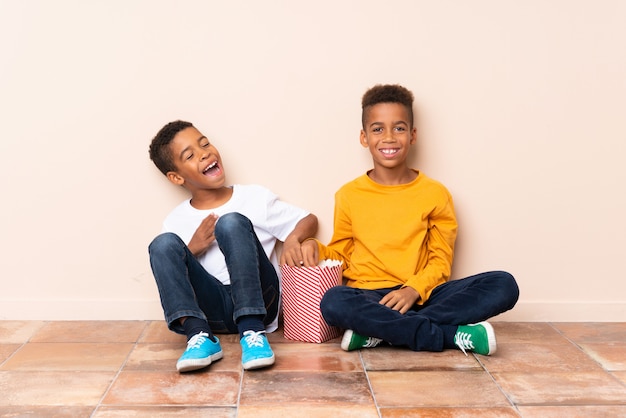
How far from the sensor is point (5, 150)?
2.32m

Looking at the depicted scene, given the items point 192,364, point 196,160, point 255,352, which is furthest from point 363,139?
point 192,364

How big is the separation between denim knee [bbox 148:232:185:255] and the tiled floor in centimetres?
30

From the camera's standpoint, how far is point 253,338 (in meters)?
1.91

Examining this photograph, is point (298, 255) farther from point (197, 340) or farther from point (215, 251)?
point (197, 340)

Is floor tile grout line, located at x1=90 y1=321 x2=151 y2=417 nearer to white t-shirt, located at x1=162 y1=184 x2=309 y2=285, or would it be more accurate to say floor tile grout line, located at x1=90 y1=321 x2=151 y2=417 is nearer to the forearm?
white t-shirt, located at x1=162 y1=184 x2=309 y2=285

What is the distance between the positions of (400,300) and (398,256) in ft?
0.66

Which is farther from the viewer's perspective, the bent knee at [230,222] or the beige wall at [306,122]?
the beige wall at [306,122]

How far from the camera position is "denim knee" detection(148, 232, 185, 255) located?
200 centimetres

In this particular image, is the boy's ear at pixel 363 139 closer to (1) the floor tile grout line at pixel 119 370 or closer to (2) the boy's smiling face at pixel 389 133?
(2) the boy's smiling face at pixel 389 133

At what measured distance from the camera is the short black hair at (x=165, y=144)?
2.21 metres

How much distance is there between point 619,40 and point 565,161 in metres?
0.43

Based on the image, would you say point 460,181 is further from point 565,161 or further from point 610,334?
point 610,334

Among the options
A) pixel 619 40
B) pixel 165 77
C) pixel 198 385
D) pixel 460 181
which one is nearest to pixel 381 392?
pixel 198 385

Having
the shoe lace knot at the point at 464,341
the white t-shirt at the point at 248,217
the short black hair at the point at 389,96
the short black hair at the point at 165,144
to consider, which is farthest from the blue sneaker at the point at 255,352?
the short black hair at the point at 389,96
